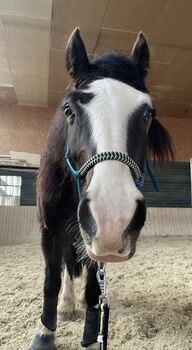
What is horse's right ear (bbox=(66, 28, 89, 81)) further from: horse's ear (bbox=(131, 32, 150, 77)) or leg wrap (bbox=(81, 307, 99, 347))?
leg wrap (bbox=(81, 307, 99, 347))

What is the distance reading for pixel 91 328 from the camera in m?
1.27

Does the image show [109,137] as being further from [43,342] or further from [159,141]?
[43,342]

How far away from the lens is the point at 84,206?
768 mm

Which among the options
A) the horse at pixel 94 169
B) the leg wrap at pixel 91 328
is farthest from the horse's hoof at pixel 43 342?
the leg wrap at pixel 91 328

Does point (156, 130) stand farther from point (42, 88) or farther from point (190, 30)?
point (42, 88)

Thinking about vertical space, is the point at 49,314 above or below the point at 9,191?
below

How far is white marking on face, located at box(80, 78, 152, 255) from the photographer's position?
0.72 metres

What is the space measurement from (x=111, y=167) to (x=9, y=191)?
405 centimetres

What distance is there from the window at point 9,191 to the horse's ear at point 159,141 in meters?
3.50

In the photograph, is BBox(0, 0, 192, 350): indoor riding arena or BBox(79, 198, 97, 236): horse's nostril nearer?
BBox(79, 198, 97, 236): horse's nostril

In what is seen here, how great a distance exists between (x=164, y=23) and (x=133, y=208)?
2.93m

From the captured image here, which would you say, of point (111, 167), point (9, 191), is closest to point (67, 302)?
point (111, 167)

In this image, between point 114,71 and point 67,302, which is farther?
point 67,302

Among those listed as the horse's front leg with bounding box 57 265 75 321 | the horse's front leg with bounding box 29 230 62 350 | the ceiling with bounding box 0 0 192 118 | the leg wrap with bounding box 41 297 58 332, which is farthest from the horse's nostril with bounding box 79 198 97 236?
the ceiling with bounding box 0 0 192 118
